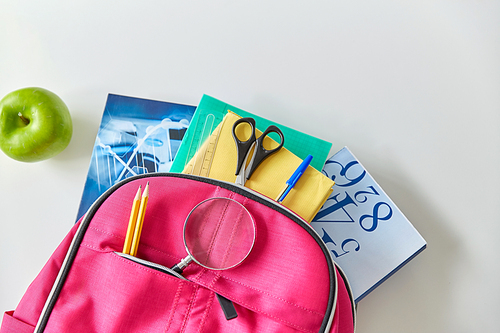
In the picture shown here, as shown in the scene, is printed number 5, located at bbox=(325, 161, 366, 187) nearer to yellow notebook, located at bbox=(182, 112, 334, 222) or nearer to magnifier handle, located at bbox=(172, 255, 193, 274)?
yellow notebook, located at bbox=(182, 112, 334, 222)

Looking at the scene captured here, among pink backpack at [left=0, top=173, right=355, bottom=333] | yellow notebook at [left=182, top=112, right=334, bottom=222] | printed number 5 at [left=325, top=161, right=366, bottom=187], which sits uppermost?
printed number 5 at [left=325, top=161, right=366, bottom=187]

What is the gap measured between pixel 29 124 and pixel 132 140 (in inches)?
6.6

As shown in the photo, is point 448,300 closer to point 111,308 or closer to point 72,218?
point 111,308

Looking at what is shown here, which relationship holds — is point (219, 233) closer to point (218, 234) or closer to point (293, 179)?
point (218, 234)

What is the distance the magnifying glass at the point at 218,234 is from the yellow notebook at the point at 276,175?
108mm

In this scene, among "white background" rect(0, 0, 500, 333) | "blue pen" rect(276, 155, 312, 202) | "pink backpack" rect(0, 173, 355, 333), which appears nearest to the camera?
"pink backpack" rect(0, 173, 355, 333)

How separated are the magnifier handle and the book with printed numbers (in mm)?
242

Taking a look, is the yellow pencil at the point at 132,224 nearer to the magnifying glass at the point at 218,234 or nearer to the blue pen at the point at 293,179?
the magnifying glass at the point at 218,234

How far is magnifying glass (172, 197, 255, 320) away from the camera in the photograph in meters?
0.42

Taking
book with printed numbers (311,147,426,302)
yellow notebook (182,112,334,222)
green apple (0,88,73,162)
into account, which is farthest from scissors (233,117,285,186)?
green apple (0,88,73,162)

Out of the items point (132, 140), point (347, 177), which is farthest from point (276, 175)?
point (132, 140)

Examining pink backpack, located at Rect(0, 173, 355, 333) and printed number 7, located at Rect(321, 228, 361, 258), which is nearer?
pink backpack, located at Rect(0, 173, 355, 333)

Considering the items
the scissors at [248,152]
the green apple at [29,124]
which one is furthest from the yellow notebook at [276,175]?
the green apple at [29,124]

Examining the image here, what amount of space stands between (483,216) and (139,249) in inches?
24.3
